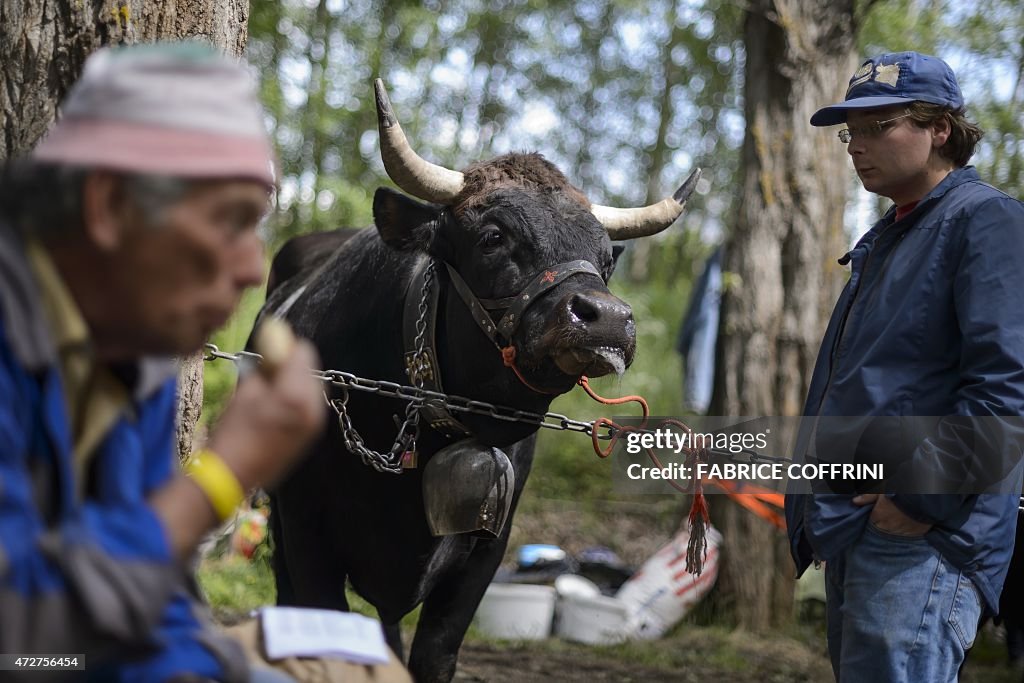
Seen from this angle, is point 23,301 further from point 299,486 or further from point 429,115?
point 429,115

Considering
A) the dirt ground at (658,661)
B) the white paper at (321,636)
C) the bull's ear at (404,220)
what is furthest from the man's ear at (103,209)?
the dirt ground at (658,661)

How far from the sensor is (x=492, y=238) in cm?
352

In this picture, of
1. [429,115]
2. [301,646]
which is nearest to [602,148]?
[429,115]

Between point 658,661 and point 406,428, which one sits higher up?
point 406,428

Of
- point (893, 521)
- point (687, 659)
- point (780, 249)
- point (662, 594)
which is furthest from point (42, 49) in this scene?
point (780, 249)

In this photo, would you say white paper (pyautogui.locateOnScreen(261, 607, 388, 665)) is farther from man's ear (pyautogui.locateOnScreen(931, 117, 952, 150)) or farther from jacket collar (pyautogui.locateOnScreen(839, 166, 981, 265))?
man's ear (pyautogui.locateOnScreen(931, 117, 952, 150))

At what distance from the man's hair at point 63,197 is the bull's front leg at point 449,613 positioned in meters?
2.83

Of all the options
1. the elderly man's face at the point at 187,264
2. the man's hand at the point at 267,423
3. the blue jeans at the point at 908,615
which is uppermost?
the elderly man's face at the point at 187,264

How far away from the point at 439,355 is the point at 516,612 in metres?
3.43

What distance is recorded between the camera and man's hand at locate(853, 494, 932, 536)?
2744 mm

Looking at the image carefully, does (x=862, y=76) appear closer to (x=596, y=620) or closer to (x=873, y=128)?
(x=873, y=128)

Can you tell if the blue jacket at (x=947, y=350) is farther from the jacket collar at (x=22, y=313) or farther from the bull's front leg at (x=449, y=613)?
the jacket collar at (x=22, y=313)

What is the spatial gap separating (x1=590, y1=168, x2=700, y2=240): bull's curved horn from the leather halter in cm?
66

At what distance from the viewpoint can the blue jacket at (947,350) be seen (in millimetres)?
2658
